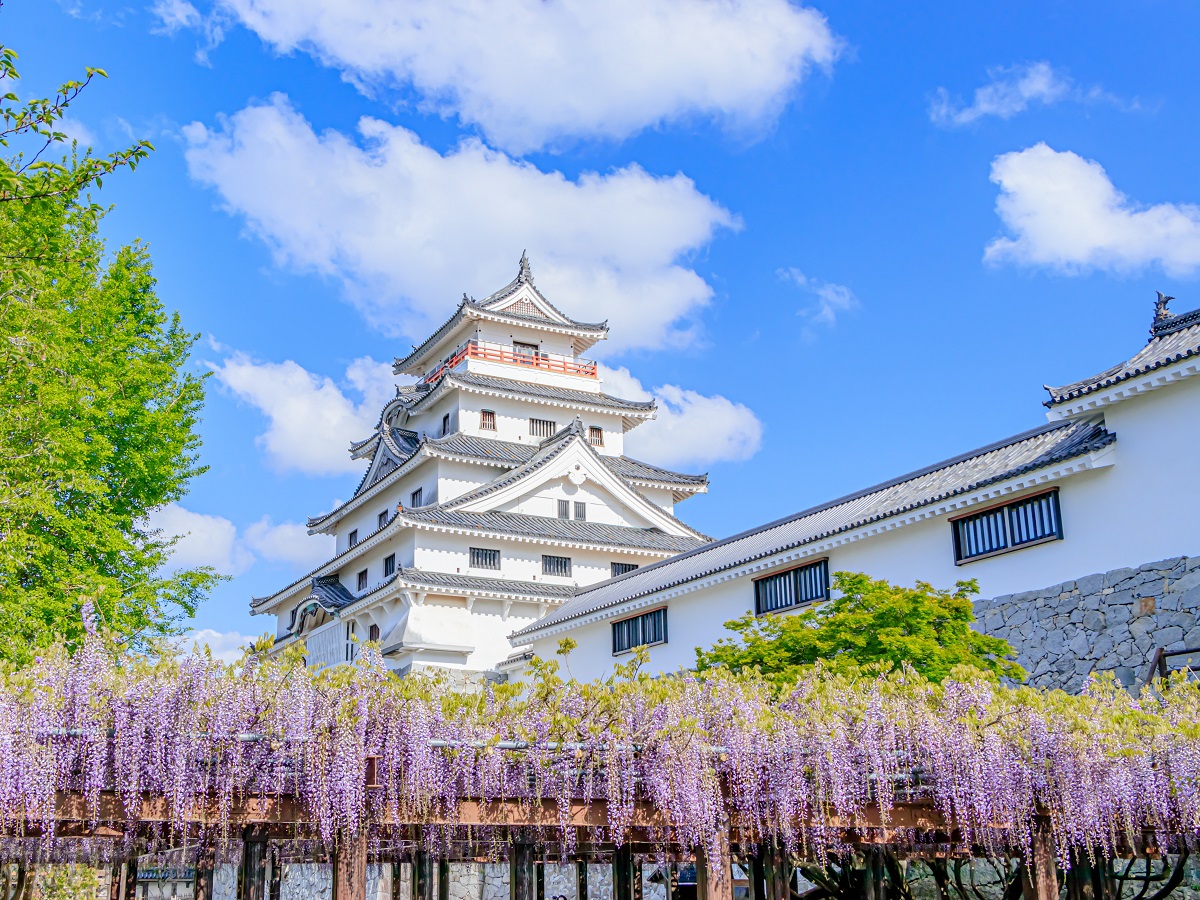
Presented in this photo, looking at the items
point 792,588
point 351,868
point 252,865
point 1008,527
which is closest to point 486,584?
point 792,588

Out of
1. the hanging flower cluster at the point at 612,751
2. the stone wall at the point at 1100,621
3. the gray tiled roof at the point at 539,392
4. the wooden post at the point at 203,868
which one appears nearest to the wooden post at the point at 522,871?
the hanging flower cluster at the point at 612,751

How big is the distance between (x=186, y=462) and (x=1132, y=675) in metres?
14.0

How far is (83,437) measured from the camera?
15023 mm

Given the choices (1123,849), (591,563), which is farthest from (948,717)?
(591,563)

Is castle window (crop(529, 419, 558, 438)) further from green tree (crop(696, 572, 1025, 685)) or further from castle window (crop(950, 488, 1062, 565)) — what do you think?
green tree (crop(696, 572, 1025, 685))

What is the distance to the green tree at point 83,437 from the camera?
487 inches

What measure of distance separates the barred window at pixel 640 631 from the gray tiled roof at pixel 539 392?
36.9 ft

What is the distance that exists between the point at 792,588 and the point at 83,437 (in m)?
10.8

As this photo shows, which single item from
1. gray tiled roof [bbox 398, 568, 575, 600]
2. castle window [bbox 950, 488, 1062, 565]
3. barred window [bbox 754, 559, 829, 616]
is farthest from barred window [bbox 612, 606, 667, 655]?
castle window [bbox 950, 488, 1062, 565]

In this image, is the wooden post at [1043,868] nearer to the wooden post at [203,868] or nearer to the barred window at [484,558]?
the wooden post at [203,868]

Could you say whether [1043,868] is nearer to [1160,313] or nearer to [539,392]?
[1160,313]

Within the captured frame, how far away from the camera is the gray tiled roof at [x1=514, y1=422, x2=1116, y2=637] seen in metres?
14.2

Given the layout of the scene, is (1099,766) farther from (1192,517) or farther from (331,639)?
(331,639)

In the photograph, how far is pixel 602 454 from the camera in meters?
33.3
